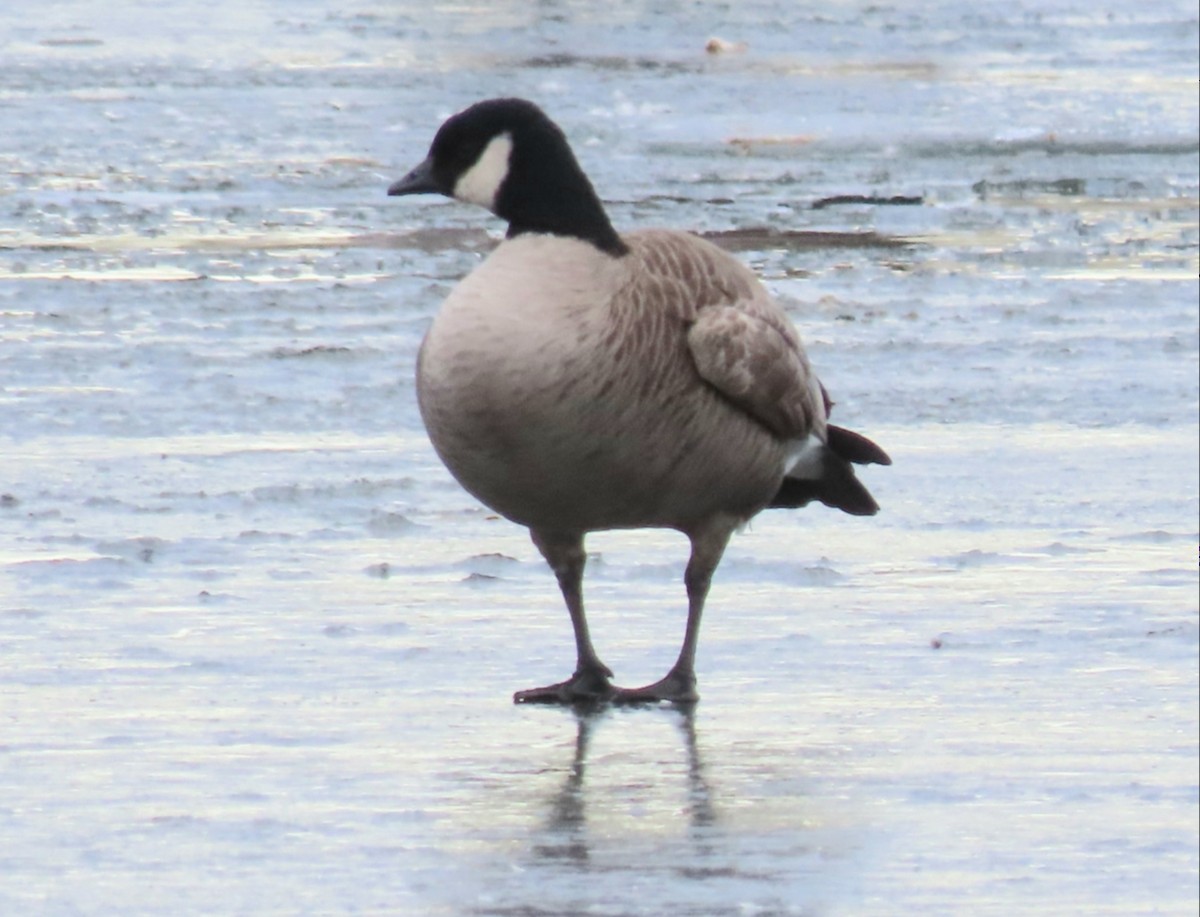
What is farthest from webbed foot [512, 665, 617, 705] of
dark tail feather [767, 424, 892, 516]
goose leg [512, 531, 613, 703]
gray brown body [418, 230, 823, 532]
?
dark tail feather [767, 424, 892, 516]

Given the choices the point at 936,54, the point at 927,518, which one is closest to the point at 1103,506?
the point at 927,518

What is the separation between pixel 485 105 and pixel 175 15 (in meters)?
20.3

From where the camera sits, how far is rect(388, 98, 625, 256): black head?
535 cm

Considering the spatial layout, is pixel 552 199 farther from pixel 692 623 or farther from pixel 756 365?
pixel 692 623

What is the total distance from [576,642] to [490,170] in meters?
0.99

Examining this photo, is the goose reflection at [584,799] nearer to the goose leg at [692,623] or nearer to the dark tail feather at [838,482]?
the goose leg at [692,623]

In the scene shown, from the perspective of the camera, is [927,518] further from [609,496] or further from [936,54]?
[936,54]

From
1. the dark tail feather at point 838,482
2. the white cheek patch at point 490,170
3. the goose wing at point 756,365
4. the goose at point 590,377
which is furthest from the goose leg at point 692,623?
the white cheek patch at point 490,170

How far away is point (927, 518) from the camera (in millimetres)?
6988

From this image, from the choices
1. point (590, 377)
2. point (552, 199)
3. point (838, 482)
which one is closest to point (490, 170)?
point (552, 199)

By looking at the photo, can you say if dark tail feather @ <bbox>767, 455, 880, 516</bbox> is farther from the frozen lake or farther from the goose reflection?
the goose reflection

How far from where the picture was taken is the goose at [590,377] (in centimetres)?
509

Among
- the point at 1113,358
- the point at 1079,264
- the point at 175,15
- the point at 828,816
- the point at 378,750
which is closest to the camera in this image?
the point at 828,816

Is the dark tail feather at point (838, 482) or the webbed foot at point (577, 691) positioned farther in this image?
the dark tail feather at point (838, 482)
